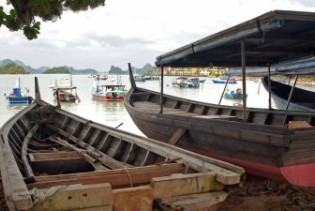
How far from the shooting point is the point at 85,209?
3250 millimetres

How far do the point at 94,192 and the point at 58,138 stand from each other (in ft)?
21.0

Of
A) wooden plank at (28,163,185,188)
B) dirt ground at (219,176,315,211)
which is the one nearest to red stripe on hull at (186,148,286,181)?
dirt ground at (219,176,315,211)

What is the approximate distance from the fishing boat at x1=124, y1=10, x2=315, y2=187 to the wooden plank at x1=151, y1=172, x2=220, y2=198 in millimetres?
2554

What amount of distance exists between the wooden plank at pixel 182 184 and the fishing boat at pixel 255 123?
8.38 ft

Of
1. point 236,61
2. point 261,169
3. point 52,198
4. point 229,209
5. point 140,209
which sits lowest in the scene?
point 229,209

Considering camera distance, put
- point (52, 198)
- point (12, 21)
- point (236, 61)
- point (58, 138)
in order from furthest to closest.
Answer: point (236, 61) → point (58, 138) → point (12, 21) → point (52, 198)

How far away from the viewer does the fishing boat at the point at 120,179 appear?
3211mm

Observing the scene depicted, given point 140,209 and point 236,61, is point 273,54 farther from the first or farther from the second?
point 140,209

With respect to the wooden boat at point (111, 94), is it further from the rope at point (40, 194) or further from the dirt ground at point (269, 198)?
the rope at point (40, 194)

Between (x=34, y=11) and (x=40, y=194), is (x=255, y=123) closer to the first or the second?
(x=34, y=11)

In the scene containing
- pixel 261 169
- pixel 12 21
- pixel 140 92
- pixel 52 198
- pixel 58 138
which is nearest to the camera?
pixel 52 198

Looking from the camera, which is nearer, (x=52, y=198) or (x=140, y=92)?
(x=52, y=198)

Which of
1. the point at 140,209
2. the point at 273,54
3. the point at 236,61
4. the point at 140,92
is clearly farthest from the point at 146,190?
the point at 140,92

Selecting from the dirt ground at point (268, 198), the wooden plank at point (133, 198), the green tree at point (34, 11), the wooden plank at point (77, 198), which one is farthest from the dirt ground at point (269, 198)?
the green tree at point (34, 11)
